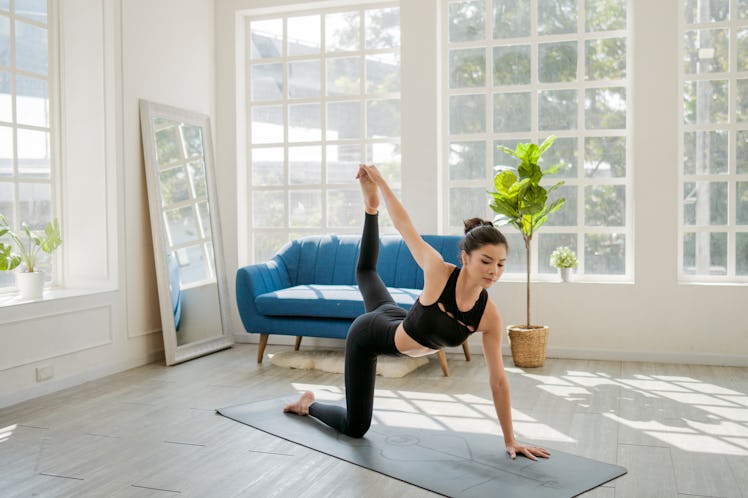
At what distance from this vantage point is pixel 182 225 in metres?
5.64

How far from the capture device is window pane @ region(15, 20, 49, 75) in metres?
4.78

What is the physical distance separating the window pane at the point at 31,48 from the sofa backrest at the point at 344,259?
87.0 inches

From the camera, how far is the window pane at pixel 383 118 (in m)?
6.05

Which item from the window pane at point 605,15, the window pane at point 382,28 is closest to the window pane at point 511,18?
the window pane at point 605,15

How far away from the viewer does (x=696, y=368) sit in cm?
503

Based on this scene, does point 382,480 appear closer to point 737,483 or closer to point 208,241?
point 737,483

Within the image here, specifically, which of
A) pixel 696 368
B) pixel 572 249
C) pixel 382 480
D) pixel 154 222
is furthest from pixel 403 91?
pixel 382 480

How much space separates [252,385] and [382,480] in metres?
1.91

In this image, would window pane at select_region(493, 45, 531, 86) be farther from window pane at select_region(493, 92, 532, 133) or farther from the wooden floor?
the wooden floor

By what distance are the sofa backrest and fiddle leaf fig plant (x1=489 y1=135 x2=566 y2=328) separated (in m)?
0.45

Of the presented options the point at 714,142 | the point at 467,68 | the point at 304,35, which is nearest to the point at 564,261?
the point at 714,142

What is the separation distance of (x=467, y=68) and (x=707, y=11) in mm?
1794

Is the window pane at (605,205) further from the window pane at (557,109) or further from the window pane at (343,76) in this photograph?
the window pane at (343,76)

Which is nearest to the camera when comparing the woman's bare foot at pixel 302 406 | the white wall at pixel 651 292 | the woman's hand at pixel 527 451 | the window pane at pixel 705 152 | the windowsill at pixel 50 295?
the woman's hand at pixel 527 451
